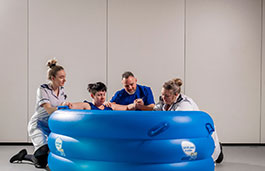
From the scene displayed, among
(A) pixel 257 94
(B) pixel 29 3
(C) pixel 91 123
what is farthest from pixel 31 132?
(A) pixel 257 94

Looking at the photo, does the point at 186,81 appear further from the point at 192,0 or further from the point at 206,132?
the point at 206,132

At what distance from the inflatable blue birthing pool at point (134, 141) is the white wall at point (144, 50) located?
2396 mm

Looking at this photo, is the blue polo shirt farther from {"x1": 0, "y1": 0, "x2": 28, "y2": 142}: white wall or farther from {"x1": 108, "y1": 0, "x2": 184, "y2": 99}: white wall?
{"x1": 0, "y1": 0, "x2": 28, "y2": 142}: white wall

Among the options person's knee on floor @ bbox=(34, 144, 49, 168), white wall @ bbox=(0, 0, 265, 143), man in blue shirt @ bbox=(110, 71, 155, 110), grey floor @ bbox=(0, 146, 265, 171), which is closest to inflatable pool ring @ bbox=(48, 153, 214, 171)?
person's knee on floor @ bbox=(34, 144, 49, 168)

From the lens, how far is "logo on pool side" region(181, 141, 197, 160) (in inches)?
78.7

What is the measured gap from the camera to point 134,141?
1938 millimetres

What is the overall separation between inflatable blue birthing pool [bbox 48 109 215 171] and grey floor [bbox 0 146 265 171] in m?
1.07

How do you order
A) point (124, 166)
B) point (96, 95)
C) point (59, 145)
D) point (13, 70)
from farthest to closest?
1. point (13, 70)
2. point (96, 95)
3. point (59, 145)
4. point (124, 166)

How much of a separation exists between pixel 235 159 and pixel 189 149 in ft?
5.39

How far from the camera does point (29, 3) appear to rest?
4426mm

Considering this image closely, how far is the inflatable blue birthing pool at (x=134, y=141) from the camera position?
1930mm

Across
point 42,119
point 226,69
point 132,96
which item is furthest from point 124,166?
point 226,69

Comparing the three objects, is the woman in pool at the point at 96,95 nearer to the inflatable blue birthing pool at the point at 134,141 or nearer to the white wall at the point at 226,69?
the inflatable blue birthing pool at the point at 134,141

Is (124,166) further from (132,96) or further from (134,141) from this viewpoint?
(132,96)
